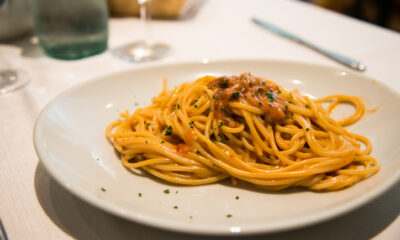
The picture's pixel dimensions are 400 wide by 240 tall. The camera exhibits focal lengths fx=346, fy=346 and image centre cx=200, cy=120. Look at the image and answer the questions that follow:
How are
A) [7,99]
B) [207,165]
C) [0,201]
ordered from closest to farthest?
[0,201]
[207,165]
[7,99]

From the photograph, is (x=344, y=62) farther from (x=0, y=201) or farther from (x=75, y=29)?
(x=0, y=201)

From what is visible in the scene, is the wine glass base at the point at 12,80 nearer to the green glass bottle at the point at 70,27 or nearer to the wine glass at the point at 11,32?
the wine glass at the point at 11,32

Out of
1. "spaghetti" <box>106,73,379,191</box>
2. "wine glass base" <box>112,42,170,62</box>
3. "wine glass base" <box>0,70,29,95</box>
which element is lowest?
"wine glass base" <box>0,70,29,95</box>

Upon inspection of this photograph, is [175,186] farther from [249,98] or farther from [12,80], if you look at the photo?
[12,80]

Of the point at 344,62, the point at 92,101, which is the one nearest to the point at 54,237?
the point at 92,101

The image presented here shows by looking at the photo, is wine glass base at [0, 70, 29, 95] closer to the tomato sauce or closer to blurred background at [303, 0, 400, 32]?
the tomato sauce

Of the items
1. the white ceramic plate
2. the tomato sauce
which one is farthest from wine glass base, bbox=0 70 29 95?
the tomato sauce
